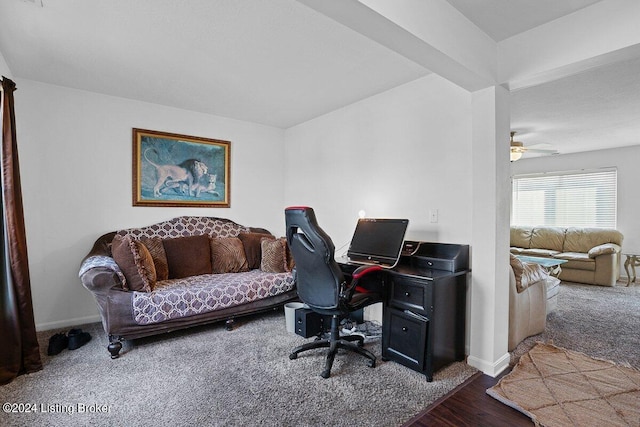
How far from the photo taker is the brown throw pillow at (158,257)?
10.8 ft

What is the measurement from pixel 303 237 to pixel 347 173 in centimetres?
156

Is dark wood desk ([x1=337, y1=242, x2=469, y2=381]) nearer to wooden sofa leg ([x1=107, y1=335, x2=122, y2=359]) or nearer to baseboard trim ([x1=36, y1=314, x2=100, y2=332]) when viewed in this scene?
wooden sofa leg ([x1=107, y1=335, x2=122, y2=359])

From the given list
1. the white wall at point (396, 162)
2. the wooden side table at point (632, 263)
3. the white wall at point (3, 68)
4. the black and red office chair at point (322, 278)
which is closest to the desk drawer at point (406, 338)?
the black and red office chair at point (322, 278)

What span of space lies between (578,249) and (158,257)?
6.65 m

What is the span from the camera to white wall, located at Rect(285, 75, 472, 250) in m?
2.68

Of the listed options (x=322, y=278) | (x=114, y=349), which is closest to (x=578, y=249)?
(x=322, y=278)

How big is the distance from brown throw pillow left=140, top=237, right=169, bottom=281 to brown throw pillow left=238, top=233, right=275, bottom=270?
907mm

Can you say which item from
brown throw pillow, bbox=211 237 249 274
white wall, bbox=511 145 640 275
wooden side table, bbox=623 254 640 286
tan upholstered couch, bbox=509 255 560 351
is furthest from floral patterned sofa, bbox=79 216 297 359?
white wall, bbox=511 145 640 275

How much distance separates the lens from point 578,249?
18.7 ft

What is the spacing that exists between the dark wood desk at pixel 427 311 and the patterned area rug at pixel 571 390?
0.40 metres

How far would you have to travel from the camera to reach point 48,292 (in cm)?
322

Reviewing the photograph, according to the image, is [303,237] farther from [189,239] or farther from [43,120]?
[43,120]

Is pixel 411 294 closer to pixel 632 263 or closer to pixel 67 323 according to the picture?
pixel 67 323

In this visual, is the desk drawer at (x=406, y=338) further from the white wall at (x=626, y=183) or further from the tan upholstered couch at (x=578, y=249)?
the white wall at (x=626, y=183)
